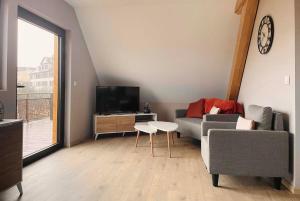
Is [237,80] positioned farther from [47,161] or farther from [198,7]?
[47,161]

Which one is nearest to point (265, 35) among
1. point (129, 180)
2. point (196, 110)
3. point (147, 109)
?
point (196, 110)

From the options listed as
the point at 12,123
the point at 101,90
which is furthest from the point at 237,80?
the point at 12,123

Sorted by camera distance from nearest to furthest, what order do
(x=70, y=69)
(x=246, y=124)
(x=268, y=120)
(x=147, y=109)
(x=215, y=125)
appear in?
(x=268, y=120), (x=246, y=124), (x=215, y=125), (x=70, y=69), (x=147, y=109)

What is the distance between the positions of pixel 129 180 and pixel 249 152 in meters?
1.39

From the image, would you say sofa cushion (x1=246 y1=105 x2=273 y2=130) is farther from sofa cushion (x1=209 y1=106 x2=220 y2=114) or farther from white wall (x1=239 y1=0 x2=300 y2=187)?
sofa cushion (x1=209 y1=106 x2=220 y2=114)

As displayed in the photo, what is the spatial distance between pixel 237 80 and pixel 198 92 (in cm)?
120

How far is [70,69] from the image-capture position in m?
4.26

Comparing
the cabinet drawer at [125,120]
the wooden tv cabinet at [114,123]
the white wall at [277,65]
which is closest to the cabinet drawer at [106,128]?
the wooden tv cabinet at [114,123]

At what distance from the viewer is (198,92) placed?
575 centimetres

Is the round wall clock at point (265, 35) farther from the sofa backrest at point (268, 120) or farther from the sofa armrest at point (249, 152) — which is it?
the sofa armrest at point (249, 152)

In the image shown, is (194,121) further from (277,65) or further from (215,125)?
(277,65)

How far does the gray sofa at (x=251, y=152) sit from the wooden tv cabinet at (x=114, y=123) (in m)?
2.91

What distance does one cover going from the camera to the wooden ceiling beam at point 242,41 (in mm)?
3672

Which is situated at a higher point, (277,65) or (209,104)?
(277,65)
